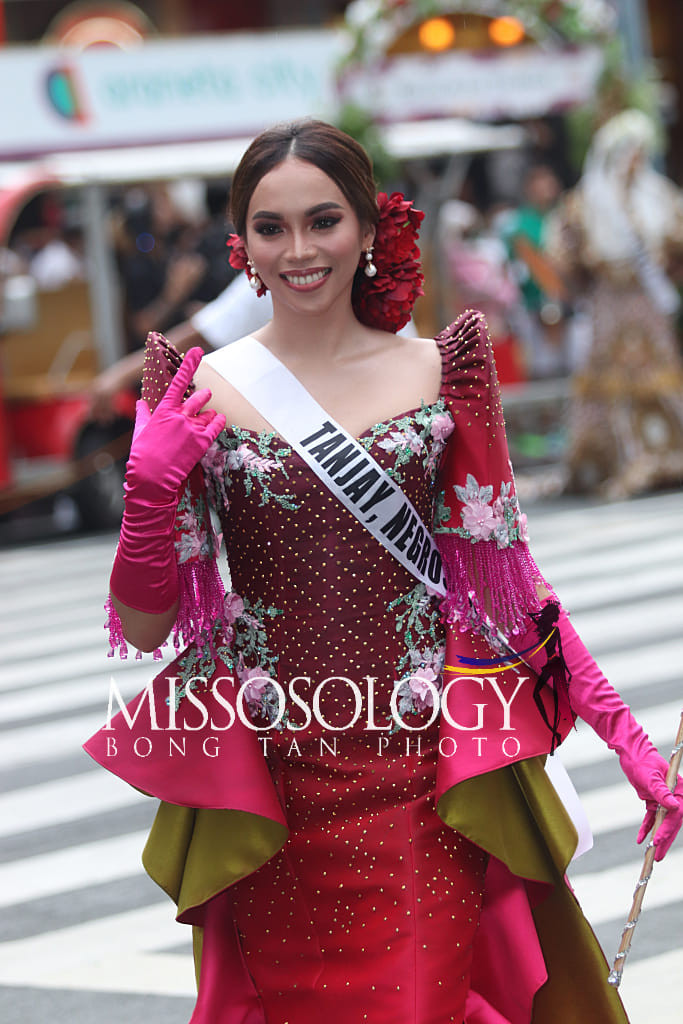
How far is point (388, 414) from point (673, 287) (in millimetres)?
10205

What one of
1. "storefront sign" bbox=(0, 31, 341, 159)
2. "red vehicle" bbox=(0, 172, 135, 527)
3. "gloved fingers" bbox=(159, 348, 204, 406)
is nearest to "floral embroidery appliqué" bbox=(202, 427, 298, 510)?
"gloved fingers" bbox=(159, 348, 204, 406)

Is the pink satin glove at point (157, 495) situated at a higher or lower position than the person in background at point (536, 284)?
lower

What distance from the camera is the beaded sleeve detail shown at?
2932 millimetres

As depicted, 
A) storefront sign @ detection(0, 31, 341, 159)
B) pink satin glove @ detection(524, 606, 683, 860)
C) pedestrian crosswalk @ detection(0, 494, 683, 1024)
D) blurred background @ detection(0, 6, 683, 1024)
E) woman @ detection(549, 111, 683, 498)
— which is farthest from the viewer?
storefront sign @ detection(0, 31, 341, 159)

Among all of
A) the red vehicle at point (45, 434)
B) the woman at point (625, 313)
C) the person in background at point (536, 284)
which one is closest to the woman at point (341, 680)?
the woman at point (625, 313)

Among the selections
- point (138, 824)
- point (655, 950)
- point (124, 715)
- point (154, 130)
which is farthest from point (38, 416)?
point (124, 715)

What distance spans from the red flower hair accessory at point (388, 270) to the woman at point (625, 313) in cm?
916

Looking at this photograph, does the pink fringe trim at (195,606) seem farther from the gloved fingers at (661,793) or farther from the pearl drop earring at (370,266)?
the gloved fingers at (661,793)

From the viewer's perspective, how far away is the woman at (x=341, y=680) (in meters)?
2.78

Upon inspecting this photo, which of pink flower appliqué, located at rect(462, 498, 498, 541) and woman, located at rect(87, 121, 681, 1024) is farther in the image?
pink flower appliqué, located at rect(462, 498, 498, 541)

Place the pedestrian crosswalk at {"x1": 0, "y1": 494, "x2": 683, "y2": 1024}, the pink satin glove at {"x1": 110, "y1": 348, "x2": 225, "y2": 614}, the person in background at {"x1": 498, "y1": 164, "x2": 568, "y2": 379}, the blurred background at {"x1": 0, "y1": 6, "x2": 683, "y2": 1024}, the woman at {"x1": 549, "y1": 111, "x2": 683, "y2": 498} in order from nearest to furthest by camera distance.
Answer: the pink satin glove at {"x1": 110, "y1": 348, "x2": 225, "y2": 614} < the pedestrian crosswalk at {"x1": 0, "y1": 494, "x2": 683, "y2": 1024} < the blurred background at {"x1": 0, "y1": 6, "x2": 683, "y2": 1024} < the woman at {"x1": 549, "y1": 111, "x2": 683, "y2": 498} < the person in background at {"x1": 498, "y1": 164, "x2": 568, "y2": 379}

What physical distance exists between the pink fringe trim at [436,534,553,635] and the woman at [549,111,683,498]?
30.6 feet

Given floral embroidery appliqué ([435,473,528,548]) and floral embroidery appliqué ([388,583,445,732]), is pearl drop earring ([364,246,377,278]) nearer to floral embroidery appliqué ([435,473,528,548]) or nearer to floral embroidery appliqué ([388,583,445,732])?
floral embroidery appliqué ([435,473,528,548])

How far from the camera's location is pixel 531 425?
1559 centimetres
